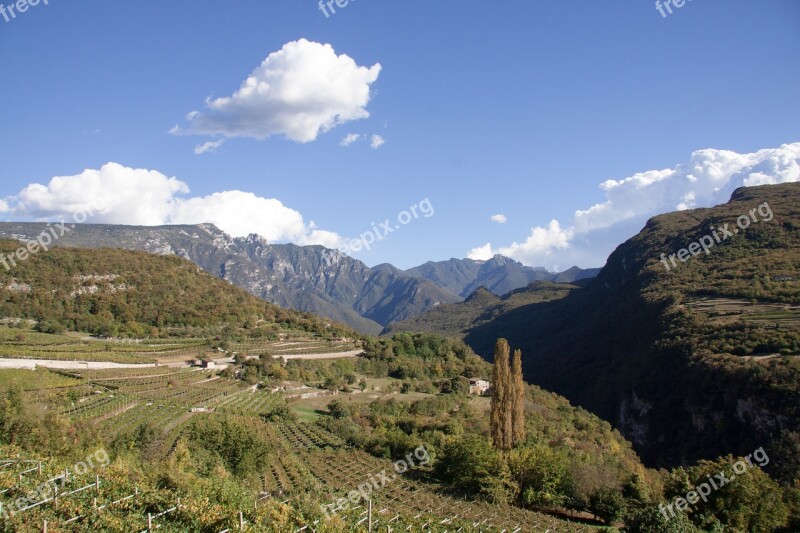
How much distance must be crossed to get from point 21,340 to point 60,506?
56678 millimetres

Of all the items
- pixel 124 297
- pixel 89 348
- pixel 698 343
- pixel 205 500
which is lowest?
pixel 698 343

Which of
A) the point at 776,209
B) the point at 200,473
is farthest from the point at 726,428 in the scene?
the point at 776,209

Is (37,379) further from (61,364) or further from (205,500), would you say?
(205,500)

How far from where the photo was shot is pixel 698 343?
220 ft

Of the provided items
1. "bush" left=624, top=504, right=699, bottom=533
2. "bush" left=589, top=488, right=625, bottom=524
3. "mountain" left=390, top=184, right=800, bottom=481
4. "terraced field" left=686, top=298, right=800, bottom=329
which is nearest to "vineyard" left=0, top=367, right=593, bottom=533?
"bush" left=589, top=488, right=625, bottom=524

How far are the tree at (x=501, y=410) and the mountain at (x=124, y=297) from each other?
57693 mm

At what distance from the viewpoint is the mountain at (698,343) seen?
5284 cm

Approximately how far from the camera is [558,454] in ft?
111

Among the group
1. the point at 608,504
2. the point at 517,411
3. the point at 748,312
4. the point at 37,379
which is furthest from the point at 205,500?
the point at 748,312

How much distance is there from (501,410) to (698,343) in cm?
4123

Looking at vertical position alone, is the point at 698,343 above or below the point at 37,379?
below

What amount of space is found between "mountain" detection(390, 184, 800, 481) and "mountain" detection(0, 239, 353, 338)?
171 ft

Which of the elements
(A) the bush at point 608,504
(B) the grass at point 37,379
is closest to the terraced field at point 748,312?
(A) the bush at point 608,504

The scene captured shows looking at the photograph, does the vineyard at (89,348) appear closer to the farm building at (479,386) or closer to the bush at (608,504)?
the farm building at (479,386)
